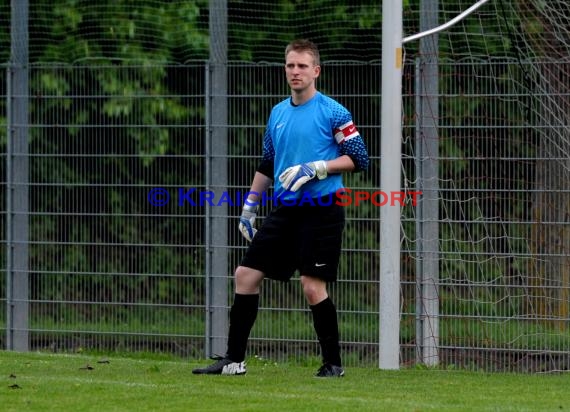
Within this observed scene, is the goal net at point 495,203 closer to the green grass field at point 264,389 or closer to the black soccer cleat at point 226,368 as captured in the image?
the green grass field at point 264,389

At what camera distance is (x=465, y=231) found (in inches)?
414

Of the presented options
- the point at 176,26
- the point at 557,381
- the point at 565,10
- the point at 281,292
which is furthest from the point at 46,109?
the point at 557,381

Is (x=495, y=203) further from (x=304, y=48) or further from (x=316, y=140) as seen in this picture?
(x=304, y=48)

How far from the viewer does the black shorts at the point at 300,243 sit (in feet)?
26.6

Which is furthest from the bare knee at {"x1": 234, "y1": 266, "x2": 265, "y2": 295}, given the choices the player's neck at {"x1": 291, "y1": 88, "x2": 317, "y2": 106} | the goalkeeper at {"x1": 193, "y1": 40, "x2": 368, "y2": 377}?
the player's neck at {"x1": 291, "y1": 88, "x2": 317, "y2": 106}

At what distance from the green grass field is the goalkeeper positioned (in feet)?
1.29

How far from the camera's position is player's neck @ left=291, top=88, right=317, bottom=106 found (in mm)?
8180

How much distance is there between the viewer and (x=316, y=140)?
8.13 m

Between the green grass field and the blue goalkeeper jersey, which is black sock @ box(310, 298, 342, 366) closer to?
the green grass field

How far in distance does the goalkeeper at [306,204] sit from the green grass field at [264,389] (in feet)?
1.29

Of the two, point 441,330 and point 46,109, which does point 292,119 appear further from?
point 46,109

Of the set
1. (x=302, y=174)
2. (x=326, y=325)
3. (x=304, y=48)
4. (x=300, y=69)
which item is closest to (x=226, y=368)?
(x=326, y=325)

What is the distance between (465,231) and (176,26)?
14.3 ft

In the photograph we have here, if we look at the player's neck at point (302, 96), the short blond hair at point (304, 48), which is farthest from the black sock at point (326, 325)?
the short blond hair at point (304, 48)
